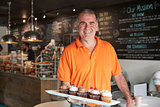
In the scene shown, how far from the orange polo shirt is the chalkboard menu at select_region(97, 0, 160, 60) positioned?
284 centimetres

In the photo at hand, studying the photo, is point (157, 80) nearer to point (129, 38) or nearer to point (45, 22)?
point (129, 38)

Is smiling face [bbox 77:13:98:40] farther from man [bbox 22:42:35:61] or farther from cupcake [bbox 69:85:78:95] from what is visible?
man [bbox 22:42:35:61]

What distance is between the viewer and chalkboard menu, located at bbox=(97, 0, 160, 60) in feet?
14.5

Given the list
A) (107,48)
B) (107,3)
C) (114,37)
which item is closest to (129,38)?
(114,37)

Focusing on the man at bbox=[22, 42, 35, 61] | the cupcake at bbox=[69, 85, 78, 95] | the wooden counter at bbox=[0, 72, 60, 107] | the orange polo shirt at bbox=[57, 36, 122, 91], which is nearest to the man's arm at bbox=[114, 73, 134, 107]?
the orange polo shirt at bbox=[57, 36, 122, 91]

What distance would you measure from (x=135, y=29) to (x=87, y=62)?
3212 millimetres

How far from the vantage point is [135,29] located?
4.75 metres

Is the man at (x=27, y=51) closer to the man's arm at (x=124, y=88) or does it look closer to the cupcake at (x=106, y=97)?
the man's arm at (x=124, y=88)

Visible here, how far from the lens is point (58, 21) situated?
7340 mm

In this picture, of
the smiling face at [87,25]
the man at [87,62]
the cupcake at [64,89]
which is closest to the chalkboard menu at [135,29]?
the man at [87,62]

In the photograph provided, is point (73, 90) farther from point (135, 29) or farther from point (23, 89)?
point (23, 89)

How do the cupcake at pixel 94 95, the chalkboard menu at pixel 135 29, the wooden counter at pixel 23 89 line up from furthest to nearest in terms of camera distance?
the wooden counter at pixel 23 89 < the chalkboard menu at pixel 135 29 < the cupcake at pixel 94 95

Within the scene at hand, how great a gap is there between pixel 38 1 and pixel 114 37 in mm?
2170

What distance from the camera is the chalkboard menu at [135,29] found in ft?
14.5
